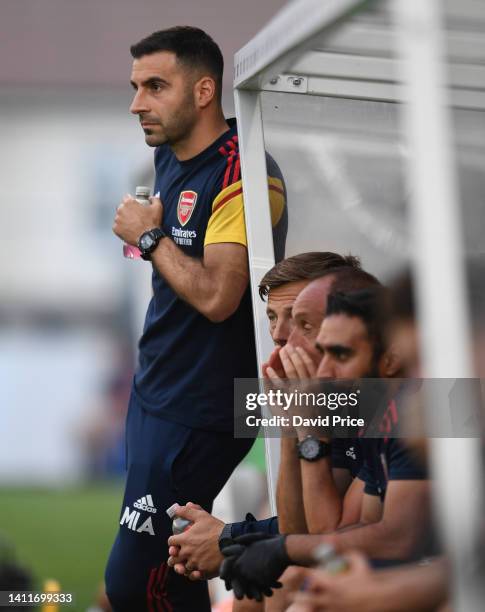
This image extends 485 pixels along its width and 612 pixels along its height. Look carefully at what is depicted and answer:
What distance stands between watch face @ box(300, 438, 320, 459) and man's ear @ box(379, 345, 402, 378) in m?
0.25

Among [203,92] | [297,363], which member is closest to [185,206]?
[203,92]

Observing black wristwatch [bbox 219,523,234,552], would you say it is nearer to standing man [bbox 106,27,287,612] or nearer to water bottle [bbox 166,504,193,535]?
water bottle [bbox 166,504,193,535]

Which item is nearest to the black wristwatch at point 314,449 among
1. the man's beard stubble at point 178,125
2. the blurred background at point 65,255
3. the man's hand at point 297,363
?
the man's hand at point 297,363

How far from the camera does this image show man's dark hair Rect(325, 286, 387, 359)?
6.25 ft

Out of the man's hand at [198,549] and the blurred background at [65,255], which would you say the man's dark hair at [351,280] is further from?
the blurred background at [65,255]

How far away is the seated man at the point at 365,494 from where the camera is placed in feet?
5.76

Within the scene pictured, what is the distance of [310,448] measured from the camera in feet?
6.90

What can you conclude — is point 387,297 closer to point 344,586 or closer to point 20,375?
point 344,586

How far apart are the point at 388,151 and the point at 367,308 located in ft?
1.78

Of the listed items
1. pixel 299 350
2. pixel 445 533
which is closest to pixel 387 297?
pixel 299 350

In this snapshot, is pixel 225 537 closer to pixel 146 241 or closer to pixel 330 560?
pixel 330 560

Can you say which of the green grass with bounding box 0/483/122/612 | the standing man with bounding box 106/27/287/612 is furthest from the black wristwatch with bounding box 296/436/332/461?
the green grass with bounding box 0/483/122/612

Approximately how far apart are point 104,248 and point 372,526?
12922 millimetres

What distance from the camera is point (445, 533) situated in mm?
1528
